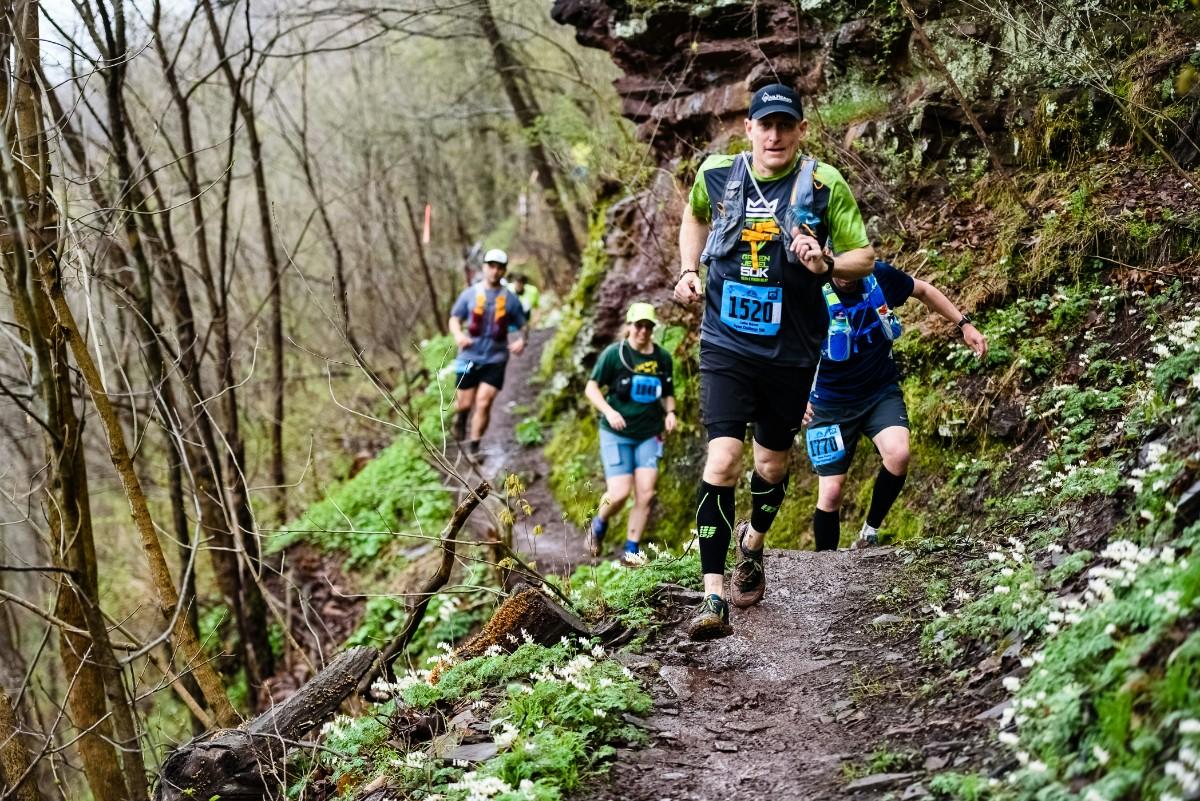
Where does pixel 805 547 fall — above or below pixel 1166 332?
below

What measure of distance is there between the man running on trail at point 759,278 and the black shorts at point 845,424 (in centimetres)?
129

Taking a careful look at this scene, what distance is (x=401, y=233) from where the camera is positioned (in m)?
24.1

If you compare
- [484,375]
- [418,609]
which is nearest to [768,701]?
[418,609]

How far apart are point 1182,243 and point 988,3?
3.42 meters

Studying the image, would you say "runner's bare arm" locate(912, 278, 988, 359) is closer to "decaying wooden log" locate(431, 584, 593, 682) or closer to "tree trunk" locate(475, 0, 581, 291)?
"decaying wooden log" locate(431, 584, 593, 682)

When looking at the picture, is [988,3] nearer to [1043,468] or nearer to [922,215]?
[922,215]

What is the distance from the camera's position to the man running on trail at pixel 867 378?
6133 mm

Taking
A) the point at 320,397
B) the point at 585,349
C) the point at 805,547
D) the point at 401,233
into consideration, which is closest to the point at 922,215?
the point at 805,547

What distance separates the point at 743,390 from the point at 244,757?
3.09 meters

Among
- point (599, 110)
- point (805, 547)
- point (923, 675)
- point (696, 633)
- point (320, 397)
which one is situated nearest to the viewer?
point (923, 675)

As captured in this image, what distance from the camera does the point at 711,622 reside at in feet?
16.3

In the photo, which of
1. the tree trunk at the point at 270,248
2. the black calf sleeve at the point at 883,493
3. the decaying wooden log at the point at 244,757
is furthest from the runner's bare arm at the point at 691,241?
the tree trunk at the point at 270,248

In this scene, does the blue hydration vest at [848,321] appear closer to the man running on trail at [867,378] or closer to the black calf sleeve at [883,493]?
the man running on trail at [867,378]

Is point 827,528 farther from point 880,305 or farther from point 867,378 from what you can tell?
point 880,305
